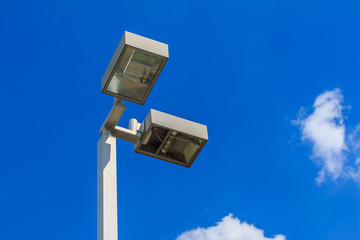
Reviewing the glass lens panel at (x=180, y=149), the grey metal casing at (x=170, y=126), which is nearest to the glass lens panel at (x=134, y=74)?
the grey metal casing at (x=170, y=126)

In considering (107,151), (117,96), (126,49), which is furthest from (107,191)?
(126,49)

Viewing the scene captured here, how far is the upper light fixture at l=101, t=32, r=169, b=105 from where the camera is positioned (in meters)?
5.07

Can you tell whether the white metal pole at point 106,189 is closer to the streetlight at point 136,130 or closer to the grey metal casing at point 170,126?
the streetlight at point 136,130

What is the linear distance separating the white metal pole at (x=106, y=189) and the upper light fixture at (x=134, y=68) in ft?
1.63

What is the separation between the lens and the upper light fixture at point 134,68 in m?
5.07

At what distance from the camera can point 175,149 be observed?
561 centimetres

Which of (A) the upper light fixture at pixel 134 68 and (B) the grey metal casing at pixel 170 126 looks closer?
(A) the upper light fixture at pixel 134 68

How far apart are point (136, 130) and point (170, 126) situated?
0.54 metres

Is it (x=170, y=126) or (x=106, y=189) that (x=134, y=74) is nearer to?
(x=170, y=126)

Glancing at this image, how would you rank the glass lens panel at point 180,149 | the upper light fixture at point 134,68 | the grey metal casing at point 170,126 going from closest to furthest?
the upper light fixture at point 134,68 → the grey metal casing at point 170,126 → the glass lens panel at point 180,149

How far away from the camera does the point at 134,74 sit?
529cm

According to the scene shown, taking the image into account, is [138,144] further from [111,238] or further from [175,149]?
[111,238]

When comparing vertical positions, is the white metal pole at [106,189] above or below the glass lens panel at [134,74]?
below

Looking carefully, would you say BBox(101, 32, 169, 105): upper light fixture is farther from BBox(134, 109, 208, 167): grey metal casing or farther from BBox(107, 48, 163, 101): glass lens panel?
BBox(134, 109, 208, 167): grey metal casing
